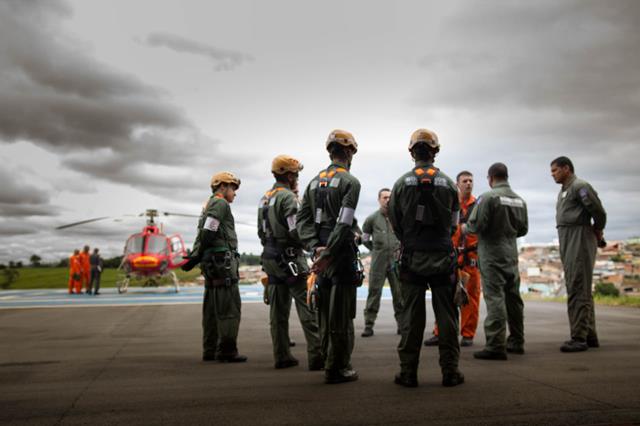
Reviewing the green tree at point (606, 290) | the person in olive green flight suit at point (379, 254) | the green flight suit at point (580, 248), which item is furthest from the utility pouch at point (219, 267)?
the green tree at point (606, 290)

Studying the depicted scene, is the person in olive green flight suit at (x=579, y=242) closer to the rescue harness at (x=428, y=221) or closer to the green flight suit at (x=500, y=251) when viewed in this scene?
the green flight suit at (x=500, y=251)

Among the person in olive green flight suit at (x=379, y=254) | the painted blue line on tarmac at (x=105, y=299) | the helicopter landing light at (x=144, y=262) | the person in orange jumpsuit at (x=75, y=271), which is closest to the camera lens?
the person in olive green flight suit at (x=379, y=254)

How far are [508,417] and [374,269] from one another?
468 centimetres

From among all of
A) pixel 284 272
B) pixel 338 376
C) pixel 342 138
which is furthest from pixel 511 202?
pixel 338 376

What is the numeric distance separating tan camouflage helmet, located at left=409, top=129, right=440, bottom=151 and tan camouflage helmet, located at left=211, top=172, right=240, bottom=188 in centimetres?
247

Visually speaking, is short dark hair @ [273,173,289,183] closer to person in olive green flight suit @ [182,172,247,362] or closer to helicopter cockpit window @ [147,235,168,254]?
person in olive green flight suit @ [182,172,247,362]

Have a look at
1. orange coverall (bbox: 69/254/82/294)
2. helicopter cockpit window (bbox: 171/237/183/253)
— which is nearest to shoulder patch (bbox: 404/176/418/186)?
helicopter cockpit window (bbox: 171/237/183/253)

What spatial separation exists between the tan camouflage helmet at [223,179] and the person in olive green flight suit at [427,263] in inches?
98.3

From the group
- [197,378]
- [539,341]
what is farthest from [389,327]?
[197,378]

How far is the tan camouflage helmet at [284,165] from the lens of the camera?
5277mm

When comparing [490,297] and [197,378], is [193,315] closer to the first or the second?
[197,378]

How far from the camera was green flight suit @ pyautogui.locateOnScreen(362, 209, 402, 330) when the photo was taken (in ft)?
24.1

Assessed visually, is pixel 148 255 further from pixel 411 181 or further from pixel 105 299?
pixel 411 181

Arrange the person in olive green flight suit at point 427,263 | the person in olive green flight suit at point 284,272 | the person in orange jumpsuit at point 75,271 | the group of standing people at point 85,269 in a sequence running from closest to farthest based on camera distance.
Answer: the person in olive green flight suit at point 427,263 < the person in olive green flight suit at point 284,272 < the group of standing people at point 85,269 < the person in orange jumpsuit at point 75,271
